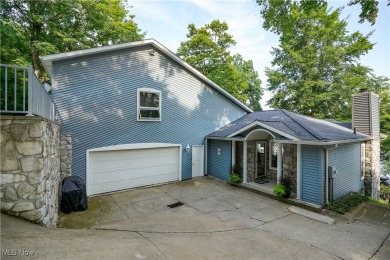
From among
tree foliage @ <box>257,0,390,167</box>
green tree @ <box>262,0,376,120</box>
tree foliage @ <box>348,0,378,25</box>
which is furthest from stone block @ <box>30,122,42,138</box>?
green tree @ <box>262,0,376,120</box>

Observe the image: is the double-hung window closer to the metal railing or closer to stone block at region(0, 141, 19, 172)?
the metal railing

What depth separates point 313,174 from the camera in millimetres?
7684

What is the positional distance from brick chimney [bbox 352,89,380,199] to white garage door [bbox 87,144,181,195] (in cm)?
1002

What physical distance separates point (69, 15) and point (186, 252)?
17.4 metres

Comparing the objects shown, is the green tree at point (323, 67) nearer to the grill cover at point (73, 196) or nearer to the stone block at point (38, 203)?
the grill cover at point (73, 196)

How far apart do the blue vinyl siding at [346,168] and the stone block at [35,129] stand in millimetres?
9263

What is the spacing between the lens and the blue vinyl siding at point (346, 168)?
8.41 m

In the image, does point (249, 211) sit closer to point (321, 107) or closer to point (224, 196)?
point (224, 196)

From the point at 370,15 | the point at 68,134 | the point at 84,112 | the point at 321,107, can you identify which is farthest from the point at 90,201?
the point at 321,107

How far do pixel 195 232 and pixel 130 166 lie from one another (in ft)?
17.4

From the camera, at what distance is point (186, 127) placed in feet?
37.4

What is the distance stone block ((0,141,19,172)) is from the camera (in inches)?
144

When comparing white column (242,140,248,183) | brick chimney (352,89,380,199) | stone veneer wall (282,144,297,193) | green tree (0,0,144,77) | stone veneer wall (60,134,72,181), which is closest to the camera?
stone veneer wall (60,134,72,181)

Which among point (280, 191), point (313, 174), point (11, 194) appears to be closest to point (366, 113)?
point (313, 174)
